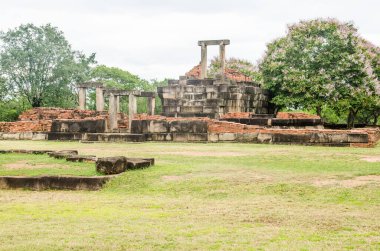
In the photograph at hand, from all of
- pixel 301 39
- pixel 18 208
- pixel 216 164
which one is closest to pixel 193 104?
pixel 301 39

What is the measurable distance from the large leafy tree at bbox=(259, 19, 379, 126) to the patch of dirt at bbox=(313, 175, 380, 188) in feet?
69.1

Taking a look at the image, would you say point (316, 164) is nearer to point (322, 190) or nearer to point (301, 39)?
point (322, 190)

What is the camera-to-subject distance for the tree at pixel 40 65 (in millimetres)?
40906

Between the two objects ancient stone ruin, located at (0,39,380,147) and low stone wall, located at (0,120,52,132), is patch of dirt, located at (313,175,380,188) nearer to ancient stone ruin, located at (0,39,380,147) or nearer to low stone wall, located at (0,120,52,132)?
ancient stone ruin, located at (0,39,380,147)

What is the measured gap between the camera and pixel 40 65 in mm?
42031

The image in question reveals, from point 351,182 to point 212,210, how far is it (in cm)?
310

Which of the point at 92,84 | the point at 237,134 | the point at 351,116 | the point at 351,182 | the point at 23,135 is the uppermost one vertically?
the point at 92,84

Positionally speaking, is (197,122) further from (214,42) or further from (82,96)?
(82,96)

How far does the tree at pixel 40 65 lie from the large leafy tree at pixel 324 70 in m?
18.2

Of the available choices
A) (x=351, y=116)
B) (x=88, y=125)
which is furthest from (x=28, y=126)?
(x=351, y=116)

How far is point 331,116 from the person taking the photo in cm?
5097

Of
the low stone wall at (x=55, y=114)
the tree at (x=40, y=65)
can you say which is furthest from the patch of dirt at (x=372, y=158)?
the tree at (x=40, y=65)

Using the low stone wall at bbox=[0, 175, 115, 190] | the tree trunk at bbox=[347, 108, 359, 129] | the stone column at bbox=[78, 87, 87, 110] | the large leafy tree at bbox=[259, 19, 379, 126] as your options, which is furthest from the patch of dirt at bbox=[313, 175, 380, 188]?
the tree trunk at bbox=[347, 108, 359, 129]

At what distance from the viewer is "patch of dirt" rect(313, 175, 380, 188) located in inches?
350
